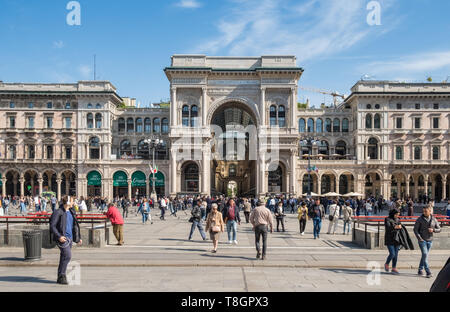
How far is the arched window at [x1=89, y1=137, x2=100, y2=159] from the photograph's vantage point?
6569 centimetres

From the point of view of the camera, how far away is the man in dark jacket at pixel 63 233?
9.64 m

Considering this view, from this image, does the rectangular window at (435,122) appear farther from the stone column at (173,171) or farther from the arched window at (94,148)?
the arched window at (94,148)

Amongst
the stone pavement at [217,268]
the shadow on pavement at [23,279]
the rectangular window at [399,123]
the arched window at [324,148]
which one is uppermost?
the rectangular window at [399,123]

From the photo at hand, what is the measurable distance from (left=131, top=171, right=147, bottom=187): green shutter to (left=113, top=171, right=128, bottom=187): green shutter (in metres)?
1.11

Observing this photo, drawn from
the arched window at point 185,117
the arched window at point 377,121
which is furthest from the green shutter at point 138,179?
the arched window at point 377,121

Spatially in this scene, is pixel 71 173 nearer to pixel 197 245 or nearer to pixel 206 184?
pixel 206 184

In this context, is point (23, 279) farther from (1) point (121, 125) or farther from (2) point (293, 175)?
(1) point (121, 125)

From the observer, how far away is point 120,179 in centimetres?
6519

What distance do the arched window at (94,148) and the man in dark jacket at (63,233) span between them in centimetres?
5769

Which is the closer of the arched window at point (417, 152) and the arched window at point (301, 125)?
the arched window at point (417, 152)

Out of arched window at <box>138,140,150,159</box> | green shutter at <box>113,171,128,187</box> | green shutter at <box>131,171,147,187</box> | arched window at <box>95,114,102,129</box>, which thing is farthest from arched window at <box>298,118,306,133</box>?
arched window at <box>95,114,102,129</box>

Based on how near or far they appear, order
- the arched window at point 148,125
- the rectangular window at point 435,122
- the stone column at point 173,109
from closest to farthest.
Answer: the stone column at point 173,109 < the rectangular window at point 435,122 < the arched window at point 148,125

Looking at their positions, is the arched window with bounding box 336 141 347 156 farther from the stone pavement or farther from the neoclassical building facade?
the stone pavement

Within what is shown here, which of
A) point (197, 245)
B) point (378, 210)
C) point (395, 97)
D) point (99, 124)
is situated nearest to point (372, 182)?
point (395, 97)
